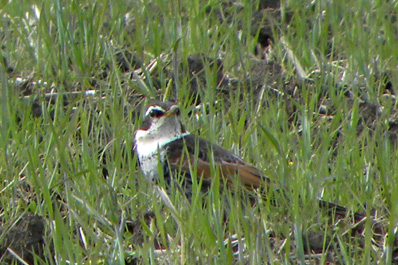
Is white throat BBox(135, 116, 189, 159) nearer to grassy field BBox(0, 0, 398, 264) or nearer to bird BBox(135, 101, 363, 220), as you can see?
bird BBox(135, 101, 363, 220)

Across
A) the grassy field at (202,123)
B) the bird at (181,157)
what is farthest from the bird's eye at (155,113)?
the grassy field at (202,123)

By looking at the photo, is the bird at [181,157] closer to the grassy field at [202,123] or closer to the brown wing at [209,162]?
the brown wing at [209,162]

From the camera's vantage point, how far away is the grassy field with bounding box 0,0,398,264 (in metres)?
4.23

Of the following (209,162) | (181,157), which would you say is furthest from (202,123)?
(209,162)

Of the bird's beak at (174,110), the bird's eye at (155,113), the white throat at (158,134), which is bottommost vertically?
the white throat at (158,134)

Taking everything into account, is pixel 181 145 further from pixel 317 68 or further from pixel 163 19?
pixel 163 19

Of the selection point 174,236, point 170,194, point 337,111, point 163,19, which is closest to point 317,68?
point 337,111

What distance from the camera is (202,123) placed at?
5855 millimetres

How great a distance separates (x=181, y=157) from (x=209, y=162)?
9.5 inches

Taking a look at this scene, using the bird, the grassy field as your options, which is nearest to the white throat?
the bird

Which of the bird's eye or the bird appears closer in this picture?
the bird

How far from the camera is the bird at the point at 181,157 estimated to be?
15.9ft

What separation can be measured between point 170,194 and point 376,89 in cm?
208

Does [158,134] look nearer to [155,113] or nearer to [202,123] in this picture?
[155,113]
